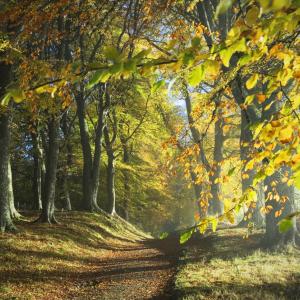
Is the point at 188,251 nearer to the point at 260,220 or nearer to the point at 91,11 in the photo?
the point at 260,220

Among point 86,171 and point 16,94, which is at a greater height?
point 86,171

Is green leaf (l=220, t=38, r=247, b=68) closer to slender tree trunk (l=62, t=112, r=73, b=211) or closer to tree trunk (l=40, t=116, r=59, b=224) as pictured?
tree trunk (l=40, t=116, r=59, b=224)

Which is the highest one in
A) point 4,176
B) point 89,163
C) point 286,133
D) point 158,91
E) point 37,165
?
point 158,91

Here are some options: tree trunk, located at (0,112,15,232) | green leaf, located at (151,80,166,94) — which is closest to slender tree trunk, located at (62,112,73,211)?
tree trunk, located at (0,112,15,232)

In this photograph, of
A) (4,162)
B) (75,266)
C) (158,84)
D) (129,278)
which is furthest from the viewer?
(4,162)

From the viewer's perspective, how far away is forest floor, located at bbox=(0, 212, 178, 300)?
10.1m

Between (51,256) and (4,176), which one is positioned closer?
(51,256)

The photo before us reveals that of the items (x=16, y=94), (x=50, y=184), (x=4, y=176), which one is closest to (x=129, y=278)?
(x=4, y=176)

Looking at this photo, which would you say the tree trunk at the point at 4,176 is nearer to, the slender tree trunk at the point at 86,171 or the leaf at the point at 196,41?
the slender tree trunk at the point at 86,171

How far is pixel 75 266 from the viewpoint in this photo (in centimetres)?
1288

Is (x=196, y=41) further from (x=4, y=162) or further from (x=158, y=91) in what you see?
(x=158, y=91)

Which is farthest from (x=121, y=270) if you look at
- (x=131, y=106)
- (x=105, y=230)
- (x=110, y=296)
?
(x=131, y=106)

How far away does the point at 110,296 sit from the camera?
10.1 m

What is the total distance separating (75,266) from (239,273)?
520cm
